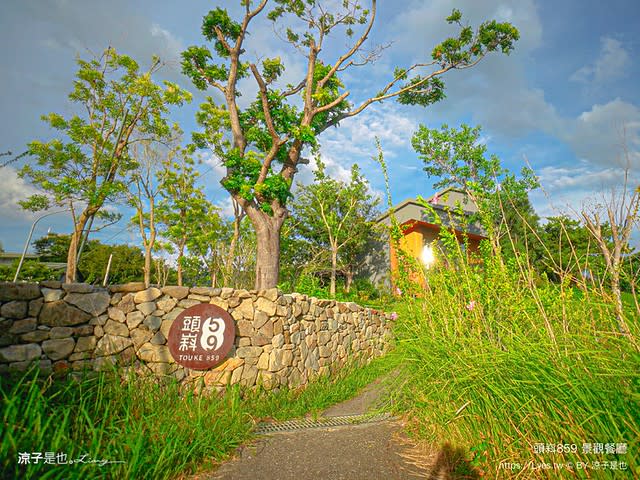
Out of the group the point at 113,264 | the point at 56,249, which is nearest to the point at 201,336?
the point at 113,264

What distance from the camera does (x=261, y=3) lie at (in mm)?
8336

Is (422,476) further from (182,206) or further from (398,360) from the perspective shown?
(182,206)

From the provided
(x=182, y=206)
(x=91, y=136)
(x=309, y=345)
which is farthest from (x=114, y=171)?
(x=309, y=345)

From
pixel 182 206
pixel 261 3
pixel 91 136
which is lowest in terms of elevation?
pixel 182 206

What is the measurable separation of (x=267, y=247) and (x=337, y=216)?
7.66m

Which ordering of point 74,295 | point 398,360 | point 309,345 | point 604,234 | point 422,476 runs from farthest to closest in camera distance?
point 309,345 → point 74,295 → point 398,360 → point 604,234 → point 422,476

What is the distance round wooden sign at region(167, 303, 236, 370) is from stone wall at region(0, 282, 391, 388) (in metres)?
0.15

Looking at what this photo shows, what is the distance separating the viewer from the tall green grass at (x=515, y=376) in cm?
166

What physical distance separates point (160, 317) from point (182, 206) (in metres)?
11.1

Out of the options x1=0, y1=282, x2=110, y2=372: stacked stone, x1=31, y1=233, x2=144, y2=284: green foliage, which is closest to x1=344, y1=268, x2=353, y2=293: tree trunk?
x1=0, y1=282, x2=110, y2=372: stacked stone

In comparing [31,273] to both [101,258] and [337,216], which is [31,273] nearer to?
[101,258]

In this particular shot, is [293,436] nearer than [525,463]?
No

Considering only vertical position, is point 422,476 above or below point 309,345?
below

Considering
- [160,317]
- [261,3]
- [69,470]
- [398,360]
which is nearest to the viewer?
[69,470]
